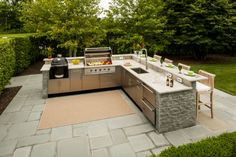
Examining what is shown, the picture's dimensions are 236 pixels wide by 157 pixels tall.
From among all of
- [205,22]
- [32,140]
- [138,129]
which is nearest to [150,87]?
[138,129]

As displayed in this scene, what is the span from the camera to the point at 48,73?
18.8ft

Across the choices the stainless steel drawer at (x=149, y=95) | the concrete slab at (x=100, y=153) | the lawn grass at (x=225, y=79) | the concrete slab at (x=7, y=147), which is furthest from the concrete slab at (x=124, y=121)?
the lawn grass at (x=225, y=79)

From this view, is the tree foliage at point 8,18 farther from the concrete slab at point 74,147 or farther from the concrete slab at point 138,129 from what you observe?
the concrete slab at point 138,129

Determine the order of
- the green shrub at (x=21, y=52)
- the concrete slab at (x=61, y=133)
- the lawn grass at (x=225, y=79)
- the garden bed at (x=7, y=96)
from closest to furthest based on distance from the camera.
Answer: the concrete slab at (x=61, y=133) → the garden bed at (x=7, y=96) → the lawn grass at (x=225, y=79) → the green shrub at (x=21, y=52)

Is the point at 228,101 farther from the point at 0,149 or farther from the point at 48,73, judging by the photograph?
the point at 0,149

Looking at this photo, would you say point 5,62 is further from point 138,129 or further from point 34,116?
point 138,129

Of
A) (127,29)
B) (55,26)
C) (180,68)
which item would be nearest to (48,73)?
(180,68)

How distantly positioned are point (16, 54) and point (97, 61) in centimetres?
398

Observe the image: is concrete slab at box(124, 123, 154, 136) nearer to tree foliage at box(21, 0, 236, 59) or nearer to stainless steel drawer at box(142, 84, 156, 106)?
stainless steel drawer at box(142, 84, 156, 106)

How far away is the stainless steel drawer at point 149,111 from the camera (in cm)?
404

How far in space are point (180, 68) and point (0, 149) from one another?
13.3ft

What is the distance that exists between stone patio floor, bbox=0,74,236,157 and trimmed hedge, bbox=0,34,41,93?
173 cm

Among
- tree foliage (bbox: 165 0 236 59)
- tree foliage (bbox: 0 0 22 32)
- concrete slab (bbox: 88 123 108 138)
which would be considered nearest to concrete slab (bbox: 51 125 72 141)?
concrete slab (bbox: 88 123 108 138)

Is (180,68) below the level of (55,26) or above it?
below
